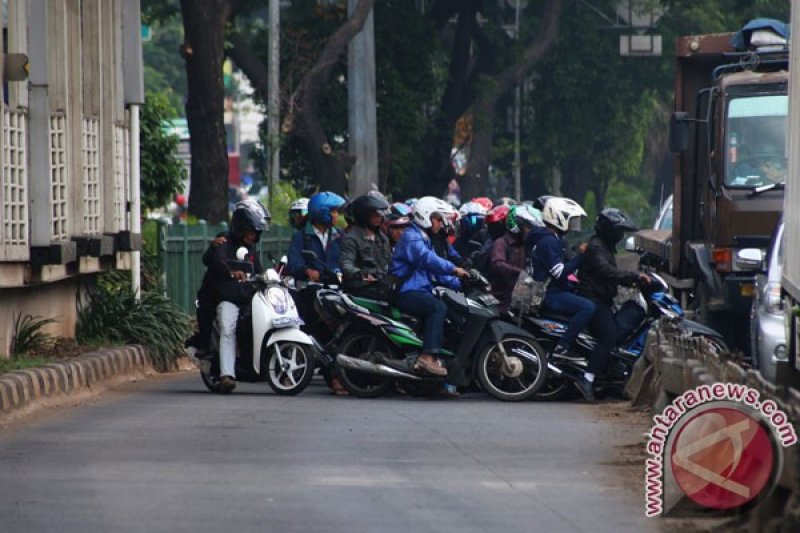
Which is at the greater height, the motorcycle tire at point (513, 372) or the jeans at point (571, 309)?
the jeans at point (571, 309)

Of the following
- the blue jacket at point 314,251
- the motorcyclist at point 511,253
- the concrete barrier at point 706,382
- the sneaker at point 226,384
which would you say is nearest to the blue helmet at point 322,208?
the blue jacket at point 314,251

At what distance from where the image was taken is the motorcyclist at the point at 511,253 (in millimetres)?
17938

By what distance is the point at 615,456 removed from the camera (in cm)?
1184

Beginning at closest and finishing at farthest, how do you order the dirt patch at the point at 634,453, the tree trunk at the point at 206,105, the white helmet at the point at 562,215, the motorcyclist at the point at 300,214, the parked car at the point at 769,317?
the dirt patch at the point at 634,453 → the parked car at the point at 769,317 → the white helmet at the point at 562,215 → the motorcyclist at the point at 300,214 → the tree trunk at the point at 206,105

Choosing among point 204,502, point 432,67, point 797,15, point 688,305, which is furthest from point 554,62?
point 204,502

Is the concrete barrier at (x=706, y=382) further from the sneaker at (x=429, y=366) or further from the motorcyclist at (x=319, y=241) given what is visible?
the motorcyclist at (x=319, y=241)

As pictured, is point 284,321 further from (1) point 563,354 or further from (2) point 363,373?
(1) point 563,354

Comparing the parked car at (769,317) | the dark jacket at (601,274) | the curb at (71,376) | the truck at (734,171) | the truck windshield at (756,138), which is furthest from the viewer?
the truck windshield at (756,138)

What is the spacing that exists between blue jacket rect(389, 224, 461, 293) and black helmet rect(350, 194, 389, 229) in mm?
853

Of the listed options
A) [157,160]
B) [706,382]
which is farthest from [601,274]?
[157,160]

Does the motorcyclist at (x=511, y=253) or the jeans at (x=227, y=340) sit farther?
the motorcyclist at (x=511, y=253)

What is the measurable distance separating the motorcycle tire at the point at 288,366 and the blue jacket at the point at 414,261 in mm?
968

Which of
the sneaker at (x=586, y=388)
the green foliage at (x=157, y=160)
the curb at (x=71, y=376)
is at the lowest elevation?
the sneaker at (x=586, y=388)

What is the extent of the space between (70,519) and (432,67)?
3551cm
